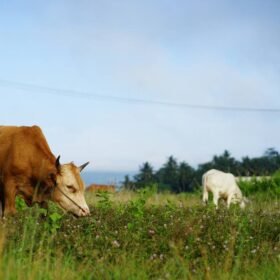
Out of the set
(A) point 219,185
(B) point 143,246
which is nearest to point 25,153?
(B) point 143,246

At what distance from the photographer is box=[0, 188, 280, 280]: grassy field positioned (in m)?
6.28

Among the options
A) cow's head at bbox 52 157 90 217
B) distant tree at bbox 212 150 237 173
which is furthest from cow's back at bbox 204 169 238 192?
distant tree at bbox 212 150 237 173

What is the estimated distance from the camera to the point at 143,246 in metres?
7.47

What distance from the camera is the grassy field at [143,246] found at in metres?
6.28

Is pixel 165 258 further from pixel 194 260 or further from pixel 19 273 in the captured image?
pixel 19 273

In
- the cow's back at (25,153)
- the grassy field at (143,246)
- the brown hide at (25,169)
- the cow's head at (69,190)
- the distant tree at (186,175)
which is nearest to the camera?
the grassy field at (143,246)

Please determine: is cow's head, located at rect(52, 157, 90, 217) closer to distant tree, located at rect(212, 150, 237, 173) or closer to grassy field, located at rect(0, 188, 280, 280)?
grassy field, located at rect(0, 188, 280, 280)

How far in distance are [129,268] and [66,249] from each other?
1281 millimetres

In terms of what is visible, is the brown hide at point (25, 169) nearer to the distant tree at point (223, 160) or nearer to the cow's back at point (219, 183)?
the cow's back at point (219, 183)

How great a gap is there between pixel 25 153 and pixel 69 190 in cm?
113

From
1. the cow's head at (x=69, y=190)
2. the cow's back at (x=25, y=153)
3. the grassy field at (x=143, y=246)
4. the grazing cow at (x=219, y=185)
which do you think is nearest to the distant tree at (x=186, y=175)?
the grazing cow at (x=219, y=185)

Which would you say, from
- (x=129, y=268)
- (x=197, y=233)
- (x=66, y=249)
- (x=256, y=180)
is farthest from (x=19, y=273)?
(x=256, y=180)

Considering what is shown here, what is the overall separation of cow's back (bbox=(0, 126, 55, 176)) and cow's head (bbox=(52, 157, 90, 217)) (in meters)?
0.38

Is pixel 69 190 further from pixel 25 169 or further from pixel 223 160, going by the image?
pixel 223 160
